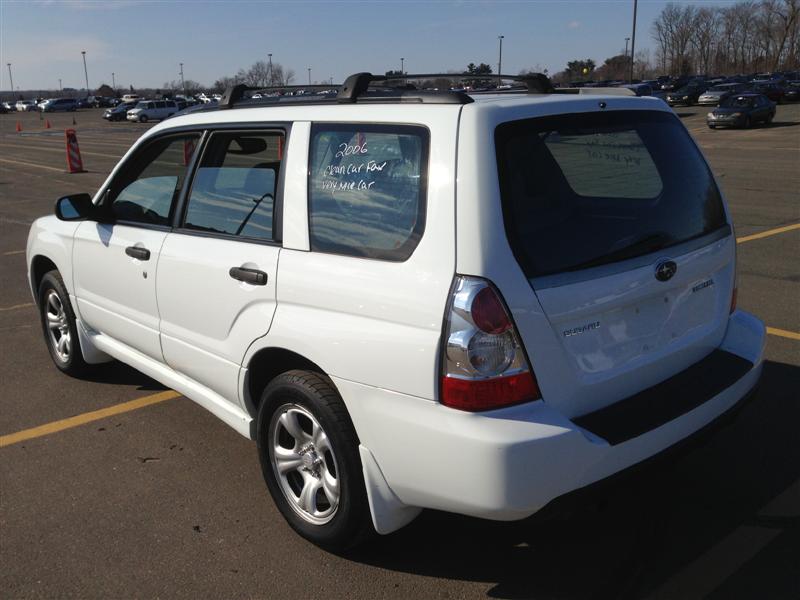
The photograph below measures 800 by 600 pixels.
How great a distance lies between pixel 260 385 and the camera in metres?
3.46

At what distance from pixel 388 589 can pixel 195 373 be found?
1566 millimetres

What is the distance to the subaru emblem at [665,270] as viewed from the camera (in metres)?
2.85

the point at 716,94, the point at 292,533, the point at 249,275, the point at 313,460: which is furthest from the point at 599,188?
the point at 716,94

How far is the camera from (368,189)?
2.90 meters

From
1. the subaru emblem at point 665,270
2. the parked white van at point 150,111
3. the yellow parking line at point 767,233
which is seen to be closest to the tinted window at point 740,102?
the yellow parking line at point 767,233

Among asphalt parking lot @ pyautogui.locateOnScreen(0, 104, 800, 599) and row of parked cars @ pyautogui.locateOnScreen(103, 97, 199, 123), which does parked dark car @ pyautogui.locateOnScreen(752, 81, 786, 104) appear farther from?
asphalt parking lot @ pyautogui.locateOnScreen(0, 104, 800, 599)

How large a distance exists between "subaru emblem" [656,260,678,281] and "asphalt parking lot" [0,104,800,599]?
710 mm

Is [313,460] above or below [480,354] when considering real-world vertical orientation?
below

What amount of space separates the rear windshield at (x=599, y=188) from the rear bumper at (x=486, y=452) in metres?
0.55

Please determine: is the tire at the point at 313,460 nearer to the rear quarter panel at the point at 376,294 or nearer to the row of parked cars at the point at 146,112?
the rear quarter panel at the point at 376,294

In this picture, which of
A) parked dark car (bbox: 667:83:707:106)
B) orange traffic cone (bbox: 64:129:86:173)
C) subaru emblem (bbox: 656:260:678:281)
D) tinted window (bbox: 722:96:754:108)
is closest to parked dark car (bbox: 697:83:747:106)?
parked dark car (bbox: 667:83:707:106)

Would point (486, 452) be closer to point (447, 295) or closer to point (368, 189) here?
point (447, 295)

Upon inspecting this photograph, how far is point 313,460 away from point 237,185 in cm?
141

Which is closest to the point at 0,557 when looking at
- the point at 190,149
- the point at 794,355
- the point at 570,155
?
the point at 190,149
